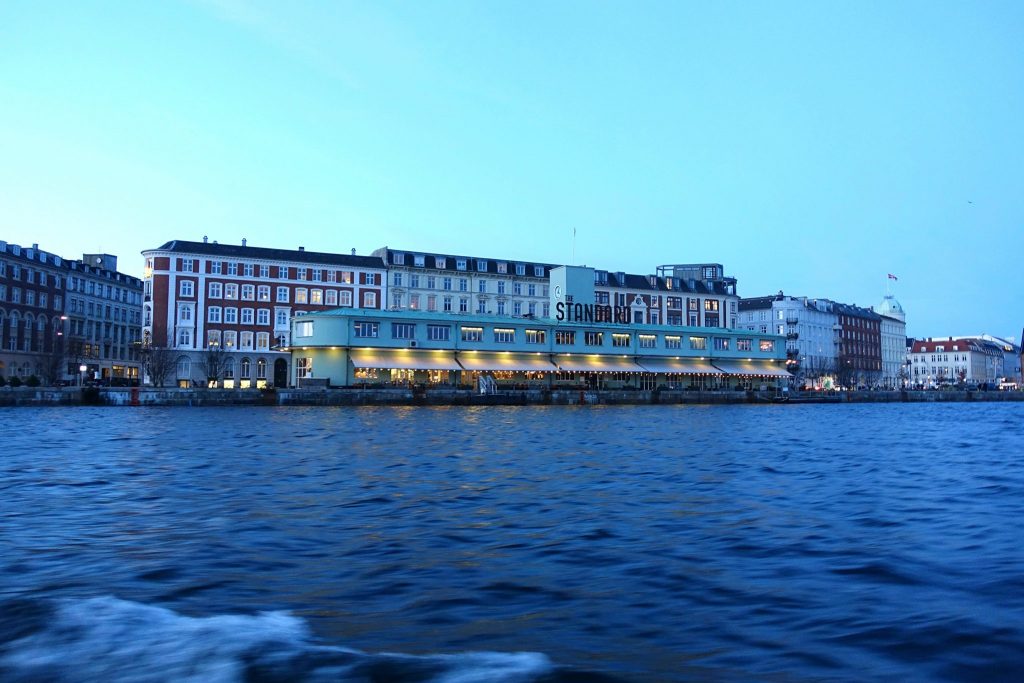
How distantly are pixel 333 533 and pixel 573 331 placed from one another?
73.6m

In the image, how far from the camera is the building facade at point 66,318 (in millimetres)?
82625

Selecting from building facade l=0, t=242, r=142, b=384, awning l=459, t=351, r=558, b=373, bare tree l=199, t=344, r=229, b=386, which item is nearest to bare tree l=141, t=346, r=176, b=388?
bare tree l=199, t=344, r=229, b=386

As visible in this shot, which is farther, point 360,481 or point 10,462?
point 10,462

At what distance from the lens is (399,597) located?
7344 mm

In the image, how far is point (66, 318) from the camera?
244 ft

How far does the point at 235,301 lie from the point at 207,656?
278 ft

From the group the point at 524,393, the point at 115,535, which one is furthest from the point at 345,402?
the point at 115,535

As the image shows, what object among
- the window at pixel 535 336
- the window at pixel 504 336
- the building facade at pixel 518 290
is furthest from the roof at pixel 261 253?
the window at pixel 535 336

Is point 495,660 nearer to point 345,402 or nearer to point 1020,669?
point 1020,669

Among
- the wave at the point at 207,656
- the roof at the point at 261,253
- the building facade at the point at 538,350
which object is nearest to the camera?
the wave at the point at 207,656

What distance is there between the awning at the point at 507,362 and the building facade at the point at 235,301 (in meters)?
20.2

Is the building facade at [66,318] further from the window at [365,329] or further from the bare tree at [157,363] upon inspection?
the window at [365,329]

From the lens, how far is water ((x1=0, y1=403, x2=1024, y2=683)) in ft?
18.9

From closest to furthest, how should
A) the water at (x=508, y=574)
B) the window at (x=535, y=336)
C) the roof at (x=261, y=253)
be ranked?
1. the water at (x=508, y=574)
2. the window at (x=535, y=336)
3. the roof at (x=261, y=253)
